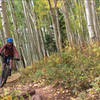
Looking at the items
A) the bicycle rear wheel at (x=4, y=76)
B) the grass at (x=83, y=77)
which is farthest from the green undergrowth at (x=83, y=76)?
the bicycle rear wheel at (x=4, y=76)

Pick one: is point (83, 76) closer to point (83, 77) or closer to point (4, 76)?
point (83, 77)

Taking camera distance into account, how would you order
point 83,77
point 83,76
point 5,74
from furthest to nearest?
point 5,74
point 83,76
point 83,77

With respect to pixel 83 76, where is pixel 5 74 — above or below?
above

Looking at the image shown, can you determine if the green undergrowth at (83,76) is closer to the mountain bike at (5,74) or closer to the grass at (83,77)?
the grass at (83,77)

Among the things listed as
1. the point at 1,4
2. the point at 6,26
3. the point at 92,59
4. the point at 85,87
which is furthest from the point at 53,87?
the point at 1,4

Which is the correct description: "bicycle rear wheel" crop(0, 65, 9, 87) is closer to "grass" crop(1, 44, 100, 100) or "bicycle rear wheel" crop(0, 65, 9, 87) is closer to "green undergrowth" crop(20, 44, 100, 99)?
"grass" crop(1, 44, 100, 100)

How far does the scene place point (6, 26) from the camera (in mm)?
6770

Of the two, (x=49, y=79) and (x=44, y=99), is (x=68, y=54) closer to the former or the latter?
(x=49, y=79)

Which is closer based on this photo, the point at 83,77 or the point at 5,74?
the point at 83,77

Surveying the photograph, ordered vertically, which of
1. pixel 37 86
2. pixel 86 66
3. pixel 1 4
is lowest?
pixel 37 86

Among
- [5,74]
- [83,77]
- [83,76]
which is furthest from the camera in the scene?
[5,74]

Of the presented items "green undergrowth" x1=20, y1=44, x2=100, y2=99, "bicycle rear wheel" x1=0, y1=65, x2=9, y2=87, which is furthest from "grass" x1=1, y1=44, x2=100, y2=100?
"bicycle rear wheel" x1=0, y1=65, x2=9, y2=87

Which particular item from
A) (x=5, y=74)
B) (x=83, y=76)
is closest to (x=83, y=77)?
(x=83, y=76)

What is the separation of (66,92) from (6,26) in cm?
549
